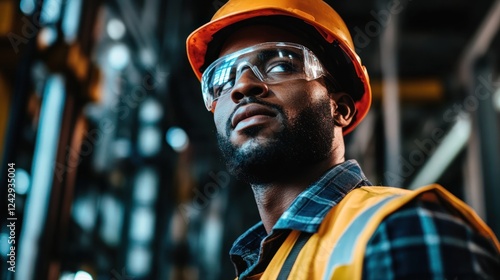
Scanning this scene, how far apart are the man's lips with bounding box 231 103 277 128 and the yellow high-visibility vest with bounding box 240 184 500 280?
45cm

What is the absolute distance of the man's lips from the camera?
6.41 ft

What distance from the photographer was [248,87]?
2012mm

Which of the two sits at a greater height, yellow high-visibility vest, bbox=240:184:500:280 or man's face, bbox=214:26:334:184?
man's face, bbox=214:26:334:184

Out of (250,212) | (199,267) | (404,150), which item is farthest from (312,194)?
(250,212)

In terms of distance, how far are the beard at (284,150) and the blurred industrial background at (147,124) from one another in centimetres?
200

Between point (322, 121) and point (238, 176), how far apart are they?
0.34m

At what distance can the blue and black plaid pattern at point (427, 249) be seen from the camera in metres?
1.17

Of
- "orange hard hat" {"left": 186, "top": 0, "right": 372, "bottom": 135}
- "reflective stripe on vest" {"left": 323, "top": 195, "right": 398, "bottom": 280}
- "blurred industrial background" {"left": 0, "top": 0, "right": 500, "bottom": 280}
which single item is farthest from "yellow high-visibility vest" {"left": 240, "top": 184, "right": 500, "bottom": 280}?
"blurred industrial background" {"left": 0, "top": 0, "right": 500, "bottom": 280}

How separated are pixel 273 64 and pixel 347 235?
89cm

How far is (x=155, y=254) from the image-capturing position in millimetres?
7742

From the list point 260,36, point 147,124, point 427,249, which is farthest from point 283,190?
point 147,124

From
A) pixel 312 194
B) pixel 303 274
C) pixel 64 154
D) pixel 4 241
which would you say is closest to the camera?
pixel 303 274

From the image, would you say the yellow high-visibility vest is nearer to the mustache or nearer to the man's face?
the man's face

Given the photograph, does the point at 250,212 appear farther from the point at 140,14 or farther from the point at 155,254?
the point at 140,14
